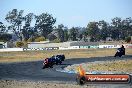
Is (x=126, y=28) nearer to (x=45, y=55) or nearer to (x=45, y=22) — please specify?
(x=45, y=22)

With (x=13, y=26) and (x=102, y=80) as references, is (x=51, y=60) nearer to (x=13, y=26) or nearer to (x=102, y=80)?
(x=102, y=80)

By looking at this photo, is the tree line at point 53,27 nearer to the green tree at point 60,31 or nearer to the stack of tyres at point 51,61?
the green tree at point 60,31

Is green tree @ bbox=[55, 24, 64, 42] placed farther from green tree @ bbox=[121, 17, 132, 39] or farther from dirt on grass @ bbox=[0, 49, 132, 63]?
dirt on grass @ bbox=[0, 49, 132, 63]

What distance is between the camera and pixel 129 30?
572 ft

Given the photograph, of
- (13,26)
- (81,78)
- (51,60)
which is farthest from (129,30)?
(81,78)

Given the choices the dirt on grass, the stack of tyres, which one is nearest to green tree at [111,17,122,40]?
the dirt on grass

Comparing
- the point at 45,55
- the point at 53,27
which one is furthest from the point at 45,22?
the point at 45,55

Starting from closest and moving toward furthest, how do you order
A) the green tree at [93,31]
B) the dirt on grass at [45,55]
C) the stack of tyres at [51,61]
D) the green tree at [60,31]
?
the stack of tyres at [51,61] < the dirt on grass at [45,55] < the green tree at [93,31] < the green tree at [60,31]

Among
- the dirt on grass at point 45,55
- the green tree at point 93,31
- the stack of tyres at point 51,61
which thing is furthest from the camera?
the green tree at point 93,31

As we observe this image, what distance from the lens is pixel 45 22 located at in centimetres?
17300

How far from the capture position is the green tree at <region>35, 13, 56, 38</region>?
173 metres

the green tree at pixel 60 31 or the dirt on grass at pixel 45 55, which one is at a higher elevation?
the green tree at pixel 60 31

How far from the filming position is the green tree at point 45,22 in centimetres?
17300

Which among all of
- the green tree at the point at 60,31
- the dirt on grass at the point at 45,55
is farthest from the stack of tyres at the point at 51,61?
the green tree at the point at 60,31
